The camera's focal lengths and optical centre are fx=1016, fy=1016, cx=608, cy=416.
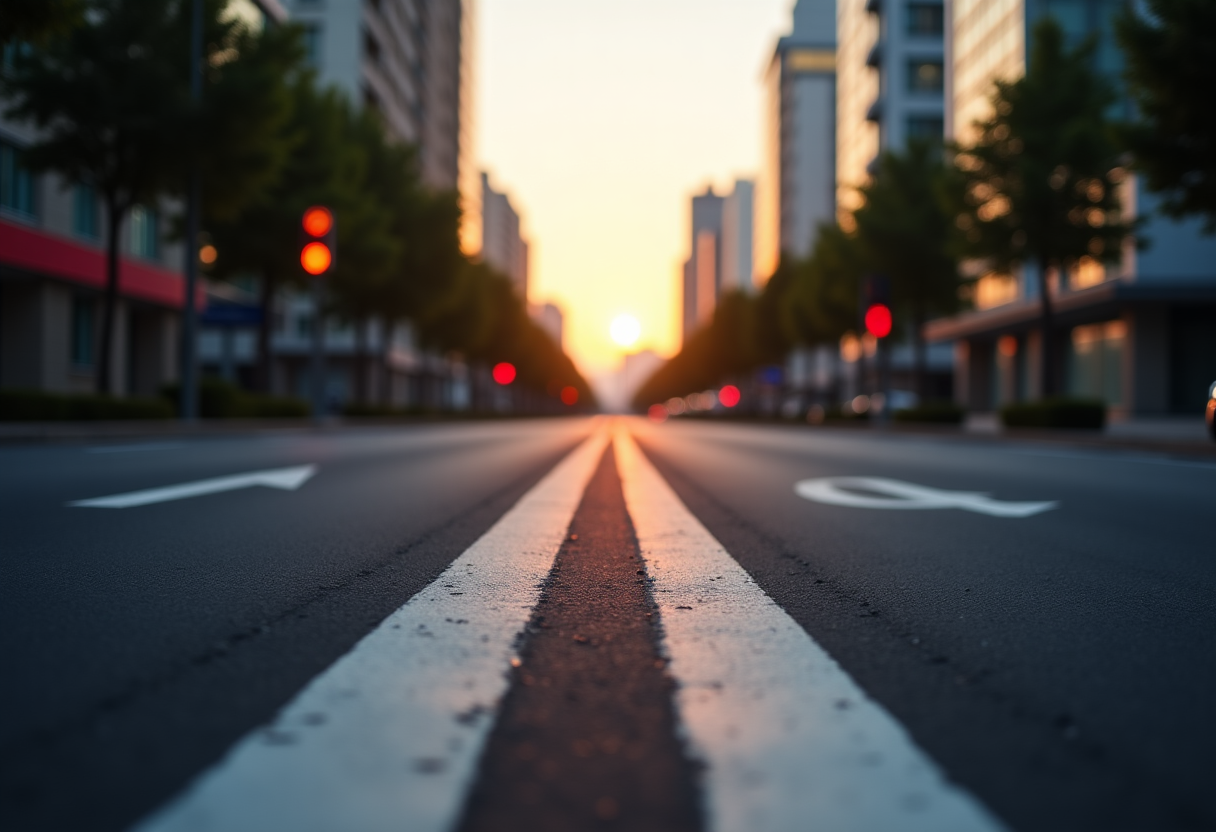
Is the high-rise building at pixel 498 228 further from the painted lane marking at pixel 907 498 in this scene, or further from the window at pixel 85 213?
the painted lane marking at pixel 907 498

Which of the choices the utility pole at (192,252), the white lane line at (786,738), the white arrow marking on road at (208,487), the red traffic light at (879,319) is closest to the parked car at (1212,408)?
the white arrow marking on road at (208,487)

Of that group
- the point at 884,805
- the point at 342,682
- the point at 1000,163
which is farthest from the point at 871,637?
the point at 1000,163

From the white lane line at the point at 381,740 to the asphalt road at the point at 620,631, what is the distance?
0.18 feet

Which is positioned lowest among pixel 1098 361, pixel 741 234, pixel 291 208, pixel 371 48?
pixel 1098 361

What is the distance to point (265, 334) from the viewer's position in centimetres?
2925

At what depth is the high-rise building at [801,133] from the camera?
95.1 meters

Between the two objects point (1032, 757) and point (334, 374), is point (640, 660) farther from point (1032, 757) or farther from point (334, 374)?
point (334, 374)

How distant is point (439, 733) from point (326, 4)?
64.3 meters

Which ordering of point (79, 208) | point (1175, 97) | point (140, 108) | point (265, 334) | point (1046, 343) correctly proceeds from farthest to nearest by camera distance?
point (79, 208)
point (265, 334)
point (1046, 343)
point (140, 108)
point (1175, 97)

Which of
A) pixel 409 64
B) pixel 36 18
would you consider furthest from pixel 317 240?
pixel 409 64

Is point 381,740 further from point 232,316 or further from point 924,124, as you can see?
point 924,124

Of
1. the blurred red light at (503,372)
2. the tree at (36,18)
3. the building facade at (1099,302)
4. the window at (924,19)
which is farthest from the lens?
the blurred red light at (503,372)

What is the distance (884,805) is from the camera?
4.96ft

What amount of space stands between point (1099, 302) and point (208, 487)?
35145 mm
